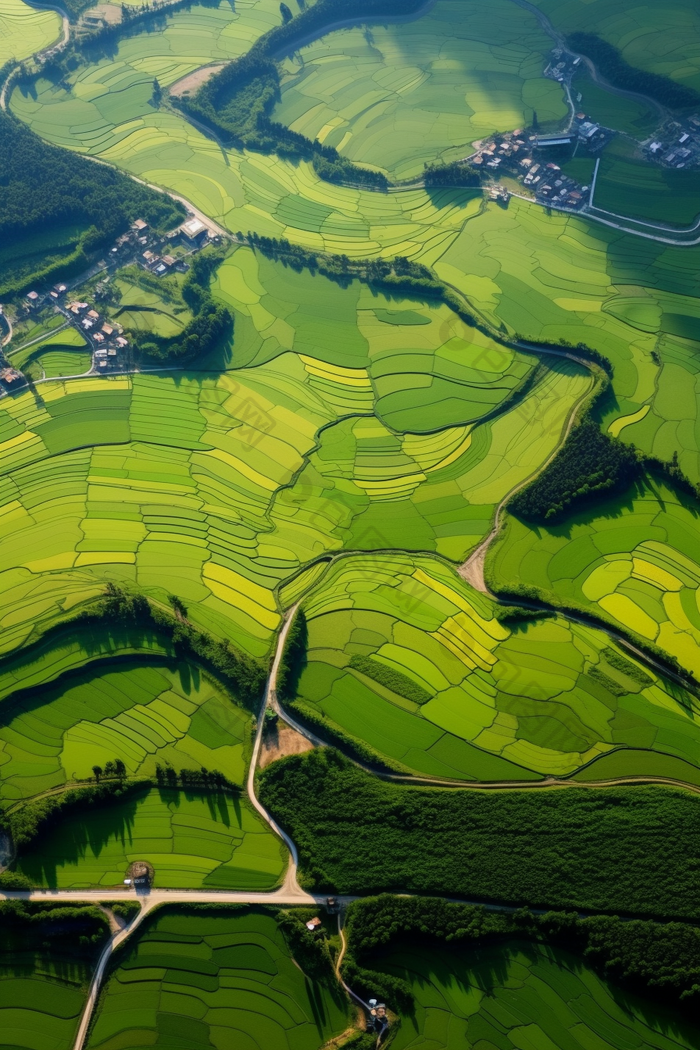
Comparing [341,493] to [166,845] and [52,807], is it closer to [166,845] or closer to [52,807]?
[166,845]

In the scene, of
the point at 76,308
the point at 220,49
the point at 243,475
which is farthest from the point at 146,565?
the point at 220,49

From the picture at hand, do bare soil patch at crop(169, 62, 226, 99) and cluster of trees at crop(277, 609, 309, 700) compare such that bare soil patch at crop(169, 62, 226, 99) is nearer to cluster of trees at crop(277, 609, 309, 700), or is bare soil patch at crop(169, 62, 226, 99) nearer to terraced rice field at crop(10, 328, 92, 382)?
terraced rice field at crop(10, 328, 92, 382)

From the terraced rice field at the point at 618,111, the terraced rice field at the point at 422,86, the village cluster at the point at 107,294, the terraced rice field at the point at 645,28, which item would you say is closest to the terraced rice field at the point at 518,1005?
the village cluster at the point at 107,294

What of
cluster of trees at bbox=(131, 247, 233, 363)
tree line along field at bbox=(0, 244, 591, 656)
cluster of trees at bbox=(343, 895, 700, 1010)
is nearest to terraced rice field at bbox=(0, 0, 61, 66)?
cluster of trees at bbox=(131, 247, 233, 363)

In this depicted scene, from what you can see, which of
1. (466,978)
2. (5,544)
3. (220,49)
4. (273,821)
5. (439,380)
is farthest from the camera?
→ (220,49)

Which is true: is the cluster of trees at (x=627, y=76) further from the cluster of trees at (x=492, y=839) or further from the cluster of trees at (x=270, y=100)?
the cluster of trees at (x=492, y=839)

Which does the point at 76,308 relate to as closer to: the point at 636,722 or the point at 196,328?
the point at 196,328

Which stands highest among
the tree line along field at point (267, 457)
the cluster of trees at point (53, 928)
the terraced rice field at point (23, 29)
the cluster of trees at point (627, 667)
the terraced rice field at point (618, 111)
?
the terraced rice field at point (23, 29)

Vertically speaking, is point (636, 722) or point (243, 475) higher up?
point (243, 475)
